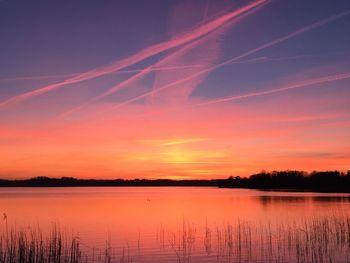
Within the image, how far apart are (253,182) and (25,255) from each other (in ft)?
463

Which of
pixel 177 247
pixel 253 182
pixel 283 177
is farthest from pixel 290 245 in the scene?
pixel 253 182

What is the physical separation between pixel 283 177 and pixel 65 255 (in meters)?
125

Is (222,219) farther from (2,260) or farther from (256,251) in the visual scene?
(2,260)

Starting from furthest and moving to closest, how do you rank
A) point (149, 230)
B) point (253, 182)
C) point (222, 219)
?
point (253, 182)
point (222, 219)
point (149, 230)

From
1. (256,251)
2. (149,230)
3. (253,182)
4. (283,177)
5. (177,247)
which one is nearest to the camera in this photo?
(256,251)

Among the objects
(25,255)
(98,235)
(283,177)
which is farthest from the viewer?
(283,177)

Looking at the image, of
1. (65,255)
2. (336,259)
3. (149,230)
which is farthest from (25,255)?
(149,230)

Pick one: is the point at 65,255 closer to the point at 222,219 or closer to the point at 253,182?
the point at 222,219

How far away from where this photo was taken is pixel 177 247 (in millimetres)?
21297

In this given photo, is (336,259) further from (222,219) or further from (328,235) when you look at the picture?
(222,219)

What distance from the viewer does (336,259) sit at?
57.1 ft

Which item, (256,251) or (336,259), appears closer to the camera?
(336,259)

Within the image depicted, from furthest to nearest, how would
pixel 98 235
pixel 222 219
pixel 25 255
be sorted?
pixel 222 219, pixel 98 235, pixel 25 255

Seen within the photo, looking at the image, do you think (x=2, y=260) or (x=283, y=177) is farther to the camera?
(x=283, y=177)
